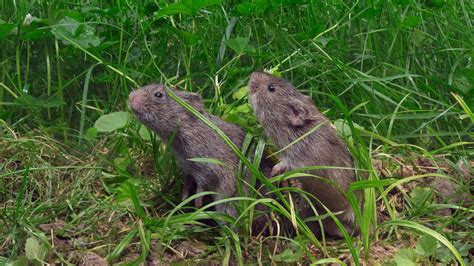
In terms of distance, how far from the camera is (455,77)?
5.25 m

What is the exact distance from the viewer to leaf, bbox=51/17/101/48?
5.08 meters

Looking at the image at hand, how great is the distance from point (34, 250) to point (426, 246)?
62.8 inches

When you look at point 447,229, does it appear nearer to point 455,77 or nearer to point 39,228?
point 455,77

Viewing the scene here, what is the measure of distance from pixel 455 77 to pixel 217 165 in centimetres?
172

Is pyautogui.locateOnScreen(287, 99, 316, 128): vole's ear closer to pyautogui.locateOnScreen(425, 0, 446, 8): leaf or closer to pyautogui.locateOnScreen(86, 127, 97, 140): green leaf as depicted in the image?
pyautogui.locateOnScreen(86, 127, 97, 140): green leaf

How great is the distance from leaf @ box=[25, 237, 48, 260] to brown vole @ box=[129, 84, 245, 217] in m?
0.71

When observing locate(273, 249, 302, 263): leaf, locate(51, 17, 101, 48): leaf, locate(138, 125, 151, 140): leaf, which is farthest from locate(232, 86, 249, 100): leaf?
locate(273, 249, 302, 263): leaf

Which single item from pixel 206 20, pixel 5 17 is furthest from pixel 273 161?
pixel 5 17

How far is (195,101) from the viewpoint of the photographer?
4383 millimetres

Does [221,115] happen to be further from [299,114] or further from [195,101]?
[299,114]

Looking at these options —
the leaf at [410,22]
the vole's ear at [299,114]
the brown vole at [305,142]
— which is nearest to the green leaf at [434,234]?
the brown vole at [305,142]

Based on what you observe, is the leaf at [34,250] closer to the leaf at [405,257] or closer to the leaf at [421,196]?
the leaf at [405,257]

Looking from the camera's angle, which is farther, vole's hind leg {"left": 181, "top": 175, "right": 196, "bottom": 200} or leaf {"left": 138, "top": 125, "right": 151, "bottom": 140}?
leaf {"left": 138, "top": 125, "right": 151, "bottom": 140}

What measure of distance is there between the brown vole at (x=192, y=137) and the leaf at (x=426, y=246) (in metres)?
0.80
